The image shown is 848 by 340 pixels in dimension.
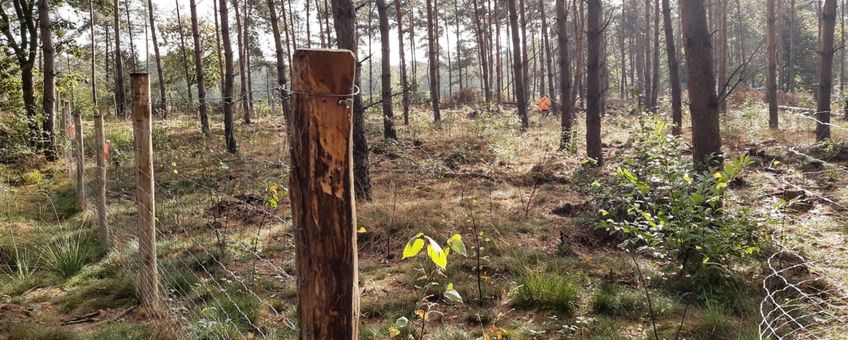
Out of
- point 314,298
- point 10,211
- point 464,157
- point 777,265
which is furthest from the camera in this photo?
point 464,157

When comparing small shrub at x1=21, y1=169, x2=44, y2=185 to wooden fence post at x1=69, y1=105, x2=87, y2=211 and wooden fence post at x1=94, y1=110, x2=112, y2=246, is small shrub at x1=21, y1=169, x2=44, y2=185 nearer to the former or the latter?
wooden fence post at x1=69, y1=105, x2=87, y2=211

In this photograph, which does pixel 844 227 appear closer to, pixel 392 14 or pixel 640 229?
pixel 640 229

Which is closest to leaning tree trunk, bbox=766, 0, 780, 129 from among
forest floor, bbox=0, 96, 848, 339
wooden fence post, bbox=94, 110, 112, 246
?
forest floor, bbox=0, 96, 848, 339

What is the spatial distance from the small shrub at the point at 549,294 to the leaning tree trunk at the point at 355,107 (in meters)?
3.54

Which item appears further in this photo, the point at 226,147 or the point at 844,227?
the point at 226,147

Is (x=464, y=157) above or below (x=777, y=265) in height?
above

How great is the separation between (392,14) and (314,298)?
2760 centimetres

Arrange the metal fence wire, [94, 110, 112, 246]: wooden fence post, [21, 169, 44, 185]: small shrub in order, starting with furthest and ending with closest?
1. [21, 169, 44, 185]: small shrub
2. [94, 110, 112, 246]: wooden fence post
3. the metal fence wire

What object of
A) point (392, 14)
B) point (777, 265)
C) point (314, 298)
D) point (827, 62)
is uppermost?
point (392, 14)

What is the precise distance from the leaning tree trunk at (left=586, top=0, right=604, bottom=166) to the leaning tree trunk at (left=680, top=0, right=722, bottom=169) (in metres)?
3.53

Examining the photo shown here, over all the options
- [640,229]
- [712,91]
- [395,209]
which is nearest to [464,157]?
[395,209]

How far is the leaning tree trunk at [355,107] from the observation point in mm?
6832

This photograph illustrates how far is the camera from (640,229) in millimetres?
3938

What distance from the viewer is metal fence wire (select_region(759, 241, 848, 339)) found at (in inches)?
114
